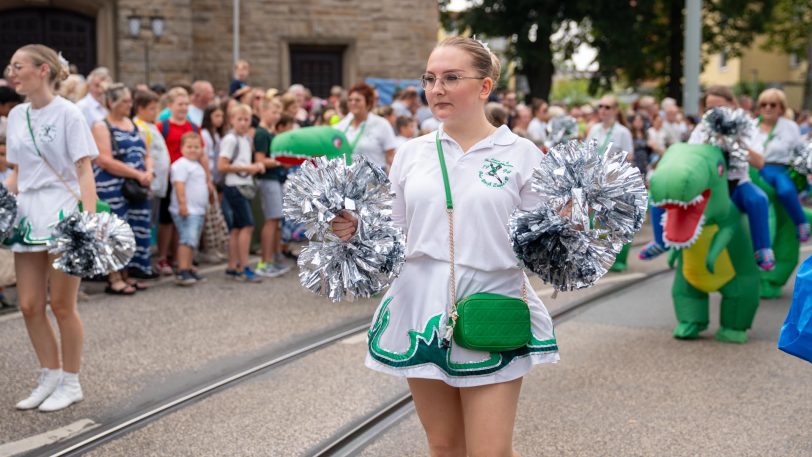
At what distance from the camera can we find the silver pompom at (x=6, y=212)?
5.64m

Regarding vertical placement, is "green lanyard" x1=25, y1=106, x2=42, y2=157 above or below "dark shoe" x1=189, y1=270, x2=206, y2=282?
above

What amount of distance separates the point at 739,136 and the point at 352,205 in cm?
491

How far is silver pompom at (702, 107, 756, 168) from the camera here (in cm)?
760

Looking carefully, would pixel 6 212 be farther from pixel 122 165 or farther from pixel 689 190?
pixel 689 190

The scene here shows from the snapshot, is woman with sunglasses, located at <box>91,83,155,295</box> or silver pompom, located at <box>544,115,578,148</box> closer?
woman with sunglasses, located at <box>91,83,155,295</box>

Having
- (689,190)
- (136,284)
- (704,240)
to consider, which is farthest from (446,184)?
(136,284)

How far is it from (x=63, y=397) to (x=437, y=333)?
319cm

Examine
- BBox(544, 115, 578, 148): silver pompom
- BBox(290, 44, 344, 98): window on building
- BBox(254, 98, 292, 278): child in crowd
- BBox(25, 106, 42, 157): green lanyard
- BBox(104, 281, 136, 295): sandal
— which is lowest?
BBox(104, 281, 136, 295): sandal

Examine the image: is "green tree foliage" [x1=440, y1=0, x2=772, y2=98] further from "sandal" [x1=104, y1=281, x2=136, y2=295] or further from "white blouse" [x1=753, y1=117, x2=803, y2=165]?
"sandal" [x1=104, y1=281, x2=136, y2=295]

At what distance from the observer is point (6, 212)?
5676 mm

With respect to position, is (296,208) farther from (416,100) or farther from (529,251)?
(416,100)

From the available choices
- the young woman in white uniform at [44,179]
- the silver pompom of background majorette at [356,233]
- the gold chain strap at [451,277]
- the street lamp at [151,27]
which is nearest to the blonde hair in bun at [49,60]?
the young woman in white uniform at [44,179]

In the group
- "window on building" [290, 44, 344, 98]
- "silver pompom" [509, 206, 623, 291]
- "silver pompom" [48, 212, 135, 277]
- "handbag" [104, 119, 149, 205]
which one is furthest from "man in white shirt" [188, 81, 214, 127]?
"window on building" [290, 44, 344, 98]

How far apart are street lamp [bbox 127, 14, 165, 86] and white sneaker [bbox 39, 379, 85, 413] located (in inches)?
691
